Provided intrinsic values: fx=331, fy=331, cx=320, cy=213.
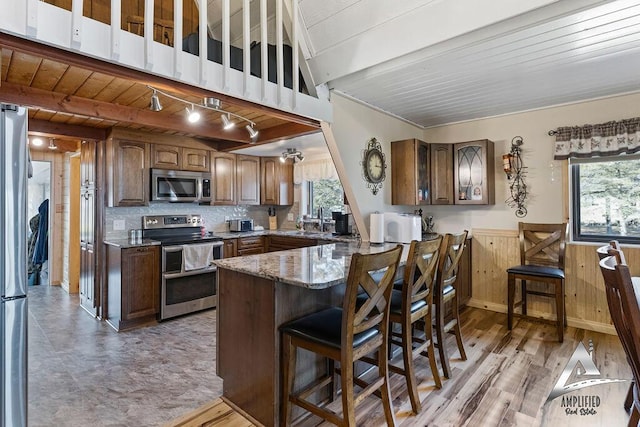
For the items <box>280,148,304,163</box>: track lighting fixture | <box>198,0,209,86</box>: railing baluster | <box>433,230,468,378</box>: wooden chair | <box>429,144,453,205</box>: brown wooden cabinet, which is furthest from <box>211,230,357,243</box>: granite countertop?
<box>198,0,209,86</box>: railing baluster

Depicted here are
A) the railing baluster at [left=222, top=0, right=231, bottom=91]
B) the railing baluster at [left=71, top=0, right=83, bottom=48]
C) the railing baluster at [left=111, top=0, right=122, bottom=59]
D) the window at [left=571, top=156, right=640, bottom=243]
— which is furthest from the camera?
the window at [left=571, top=156, right=640, bottom=243]

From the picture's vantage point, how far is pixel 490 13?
202cm

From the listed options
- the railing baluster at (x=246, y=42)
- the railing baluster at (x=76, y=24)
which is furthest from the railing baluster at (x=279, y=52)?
the railing baluster at (x=76, y=24)

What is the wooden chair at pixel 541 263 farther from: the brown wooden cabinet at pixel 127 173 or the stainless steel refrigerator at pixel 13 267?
the brown wooden cabinet at pixel 127 173

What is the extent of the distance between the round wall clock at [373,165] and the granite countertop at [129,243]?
8.27 feet

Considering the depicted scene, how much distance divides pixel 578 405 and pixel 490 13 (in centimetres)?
255

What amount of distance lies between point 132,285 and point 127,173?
4.29 feet

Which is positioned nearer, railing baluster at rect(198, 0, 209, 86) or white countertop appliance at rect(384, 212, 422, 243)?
railing baluster at rect(198, 0, 209, 86)

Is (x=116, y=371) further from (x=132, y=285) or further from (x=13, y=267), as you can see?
(x=13, y=267)

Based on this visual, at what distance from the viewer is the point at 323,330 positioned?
1736 millimetres

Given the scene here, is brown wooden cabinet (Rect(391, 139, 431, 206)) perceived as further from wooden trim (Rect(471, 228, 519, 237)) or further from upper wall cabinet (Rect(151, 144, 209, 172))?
upper wall cabinet (Rect(151, 144, 209, 172))

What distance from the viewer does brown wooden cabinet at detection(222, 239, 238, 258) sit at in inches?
175

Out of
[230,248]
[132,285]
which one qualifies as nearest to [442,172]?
[230,248]

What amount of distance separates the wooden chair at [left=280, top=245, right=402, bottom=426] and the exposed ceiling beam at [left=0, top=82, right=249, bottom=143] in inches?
104
